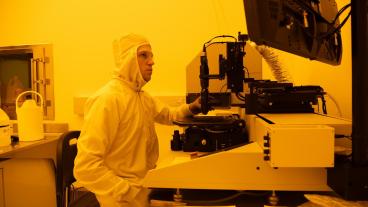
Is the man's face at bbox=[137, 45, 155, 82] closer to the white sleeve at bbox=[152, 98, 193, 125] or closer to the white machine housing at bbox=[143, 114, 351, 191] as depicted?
the white sleeve at bbox=[152, 98, 193, 125]

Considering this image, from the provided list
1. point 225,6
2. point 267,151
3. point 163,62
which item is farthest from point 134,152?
point 225,6

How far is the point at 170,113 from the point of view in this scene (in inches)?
76.2

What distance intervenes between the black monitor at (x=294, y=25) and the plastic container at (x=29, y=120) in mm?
2105

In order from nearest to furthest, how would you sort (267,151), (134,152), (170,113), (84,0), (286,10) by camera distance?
(286,10)
(267,151)
(134,152)
(170,113)
(84,0)

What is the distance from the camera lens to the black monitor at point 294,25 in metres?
0.56

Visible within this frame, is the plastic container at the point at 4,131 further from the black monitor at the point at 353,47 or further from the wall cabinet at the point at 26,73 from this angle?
the black monitor at the point at 353,47

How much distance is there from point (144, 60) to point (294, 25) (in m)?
1.08

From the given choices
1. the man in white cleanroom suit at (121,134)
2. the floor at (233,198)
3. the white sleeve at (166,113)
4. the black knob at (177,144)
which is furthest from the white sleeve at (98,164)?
the white sleeve at (166,113)

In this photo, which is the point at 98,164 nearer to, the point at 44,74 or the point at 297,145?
the point at 297,145

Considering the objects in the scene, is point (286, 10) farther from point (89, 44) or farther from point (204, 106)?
point (89, 44)

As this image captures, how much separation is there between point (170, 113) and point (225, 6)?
3.88ft

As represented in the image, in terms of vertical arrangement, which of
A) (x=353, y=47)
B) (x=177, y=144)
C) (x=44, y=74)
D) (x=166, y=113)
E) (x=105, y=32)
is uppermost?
(x=105, y=32)

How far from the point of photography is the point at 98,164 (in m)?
1.36

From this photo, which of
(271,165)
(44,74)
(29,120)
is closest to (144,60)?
(271,165)
